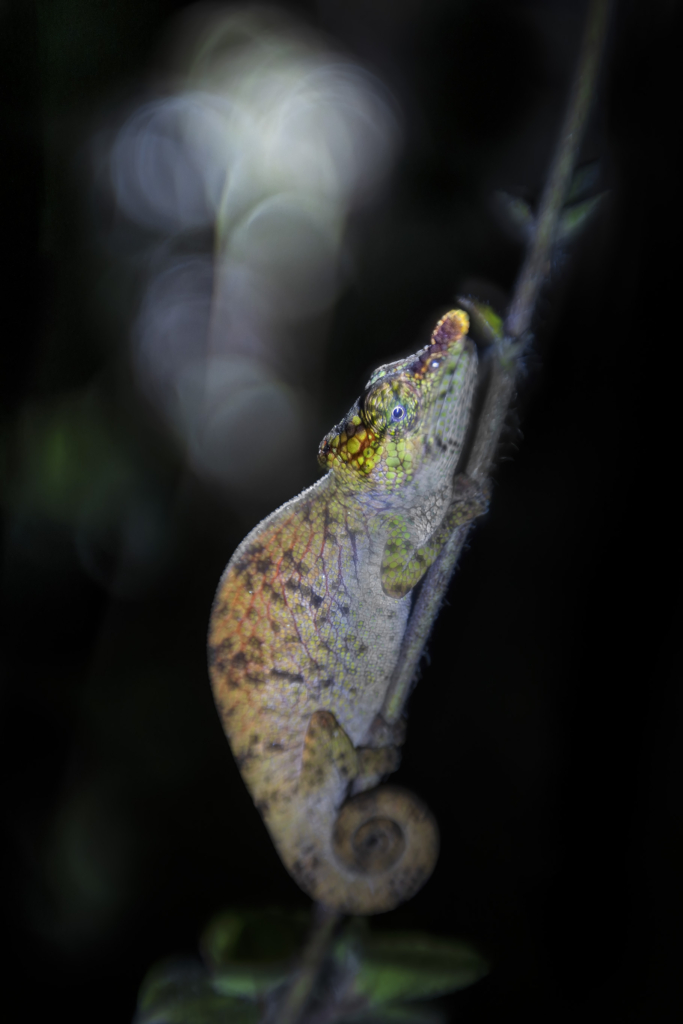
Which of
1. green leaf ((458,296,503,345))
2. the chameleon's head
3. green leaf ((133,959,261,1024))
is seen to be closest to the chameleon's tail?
green leaf ((133,959,261,1024))

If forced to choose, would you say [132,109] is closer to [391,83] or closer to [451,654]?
[391,83]

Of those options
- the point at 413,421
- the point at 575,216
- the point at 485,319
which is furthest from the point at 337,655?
the point at 575,216

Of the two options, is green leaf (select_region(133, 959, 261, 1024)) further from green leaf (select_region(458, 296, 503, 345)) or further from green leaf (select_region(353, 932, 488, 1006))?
green leaf (select_region(458, 296, 503, 345))

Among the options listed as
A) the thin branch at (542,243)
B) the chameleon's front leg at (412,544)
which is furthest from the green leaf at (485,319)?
the chameleon's front leg at (412,544)

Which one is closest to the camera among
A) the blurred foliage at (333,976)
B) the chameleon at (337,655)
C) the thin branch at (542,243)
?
the thin branch at (542,243)

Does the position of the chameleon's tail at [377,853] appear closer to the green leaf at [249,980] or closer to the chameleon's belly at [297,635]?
the chameleon's belly at [297,635]

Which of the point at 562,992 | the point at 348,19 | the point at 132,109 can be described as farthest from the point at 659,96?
the point at 562,992

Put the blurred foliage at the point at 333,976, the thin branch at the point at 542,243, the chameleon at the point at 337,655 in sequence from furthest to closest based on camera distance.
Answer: the blurred foliage at the point at 333,976 < the chameleon at the point at 337,655 < the thin branch at the point at 542,243
